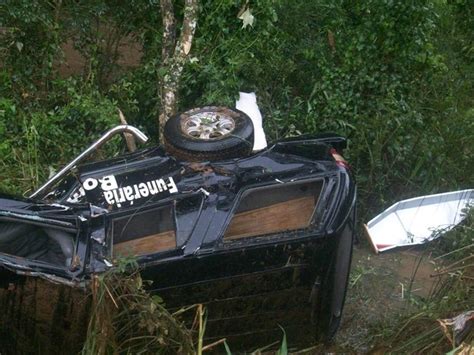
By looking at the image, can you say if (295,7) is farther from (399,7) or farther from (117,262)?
(117,262)

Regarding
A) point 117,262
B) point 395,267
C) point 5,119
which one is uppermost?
point 117,262

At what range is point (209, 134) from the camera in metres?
5.69

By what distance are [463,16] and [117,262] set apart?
7.72m

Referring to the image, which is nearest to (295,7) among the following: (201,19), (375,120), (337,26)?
(337,26)

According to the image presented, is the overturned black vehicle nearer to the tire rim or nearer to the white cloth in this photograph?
the tire rim

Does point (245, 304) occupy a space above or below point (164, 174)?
below

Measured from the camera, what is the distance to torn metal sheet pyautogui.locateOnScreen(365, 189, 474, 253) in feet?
23.4

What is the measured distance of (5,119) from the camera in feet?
24.2

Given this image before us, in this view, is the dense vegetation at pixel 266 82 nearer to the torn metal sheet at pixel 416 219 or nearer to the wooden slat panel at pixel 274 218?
the torn metal sheet at pixel 416 219

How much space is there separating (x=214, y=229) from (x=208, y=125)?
116cm

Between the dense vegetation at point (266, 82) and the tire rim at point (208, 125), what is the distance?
1434mm

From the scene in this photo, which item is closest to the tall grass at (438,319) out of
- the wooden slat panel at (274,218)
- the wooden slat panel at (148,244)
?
the wooden slat panel at (274,218)

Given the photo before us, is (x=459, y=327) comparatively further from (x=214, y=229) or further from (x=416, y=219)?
(x=416, y=219)

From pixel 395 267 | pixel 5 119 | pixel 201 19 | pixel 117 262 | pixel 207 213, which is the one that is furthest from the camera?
pixel 201 19
